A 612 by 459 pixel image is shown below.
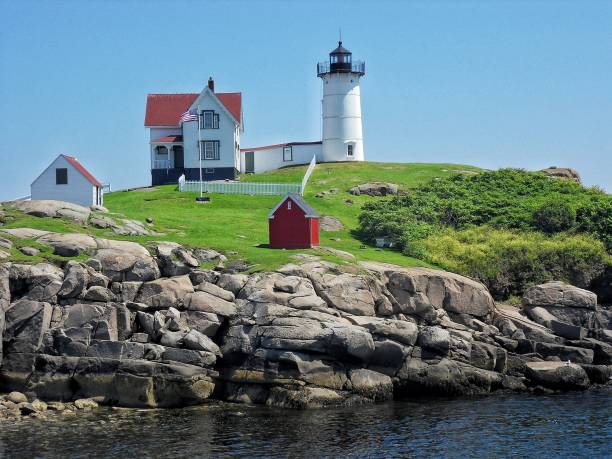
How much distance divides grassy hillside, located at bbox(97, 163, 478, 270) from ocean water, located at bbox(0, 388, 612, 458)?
11.7 m

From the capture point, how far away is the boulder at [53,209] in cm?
5616

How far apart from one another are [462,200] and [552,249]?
603 inches

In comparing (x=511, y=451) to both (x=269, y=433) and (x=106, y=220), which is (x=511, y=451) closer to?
(x=269, y=433)

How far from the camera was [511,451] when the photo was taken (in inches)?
1388

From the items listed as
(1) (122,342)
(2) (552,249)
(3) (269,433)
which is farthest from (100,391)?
(2) (552,249)

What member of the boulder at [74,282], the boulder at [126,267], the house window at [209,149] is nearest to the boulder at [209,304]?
the boulder at [126,267]

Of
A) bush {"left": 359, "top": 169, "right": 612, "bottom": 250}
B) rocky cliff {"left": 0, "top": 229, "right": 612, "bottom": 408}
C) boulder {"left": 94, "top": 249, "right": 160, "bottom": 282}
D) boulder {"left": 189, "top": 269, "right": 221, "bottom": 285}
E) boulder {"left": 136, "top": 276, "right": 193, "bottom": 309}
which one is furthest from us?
bush {"left": 359, "top": 169, "right": 612, "bottom": 250}

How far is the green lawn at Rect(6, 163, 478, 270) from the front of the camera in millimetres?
53875

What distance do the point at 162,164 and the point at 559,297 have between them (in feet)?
138

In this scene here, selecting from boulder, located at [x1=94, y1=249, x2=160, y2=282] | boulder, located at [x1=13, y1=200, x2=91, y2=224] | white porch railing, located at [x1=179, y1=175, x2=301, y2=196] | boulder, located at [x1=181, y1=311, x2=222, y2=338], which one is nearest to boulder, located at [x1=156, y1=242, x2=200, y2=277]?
boulder, located at [x1=94, y1=249, x2=160, y2=282]

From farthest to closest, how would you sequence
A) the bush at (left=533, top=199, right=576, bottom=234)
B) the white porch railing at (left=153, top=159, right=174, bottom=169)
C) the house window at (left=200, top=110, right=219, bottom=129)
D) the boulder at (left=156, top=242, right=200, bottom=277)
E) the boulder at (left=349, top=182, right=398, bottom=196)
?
1. the white porch railing at (left=153, top=159, right=174, bottom=169)
2. the house window at (left=200, top=110, right=219, bottom=129)
3. the boulder at (left=349, top=182, right=398, bottom=196)
4. the bush at (left=533, top=199, right=576, bottom=234)
5. the boulder at (left=156, top=242, right=200, bottom=277)

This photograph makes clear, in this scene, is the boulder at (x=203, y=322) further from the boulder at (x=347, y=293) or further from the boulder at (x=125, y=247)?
the boulder at (x=347, y=293)

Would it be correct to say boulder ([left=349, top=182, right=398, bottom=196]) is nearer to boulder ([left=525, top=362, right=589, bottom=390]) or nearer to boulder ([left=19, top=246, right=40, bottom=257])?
boulder ([left=19, top=246, right=40, bottom=257])

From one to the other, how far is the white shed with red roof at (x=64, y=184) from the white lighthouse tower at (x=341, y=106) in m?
33.8
